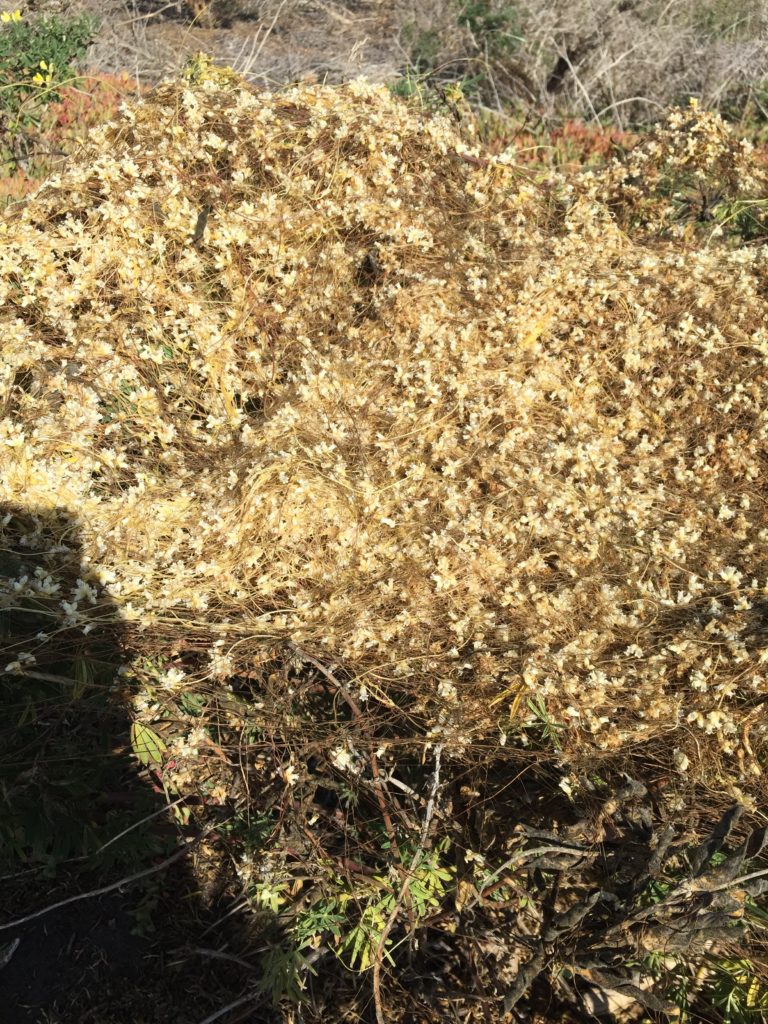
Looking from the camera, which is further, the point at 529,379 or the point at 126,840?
the point at 529,379

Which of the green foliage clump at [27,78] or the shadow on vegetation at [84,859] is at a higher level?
the green foliage clump at [27,78]

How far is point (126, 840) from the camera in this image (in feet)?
7.27

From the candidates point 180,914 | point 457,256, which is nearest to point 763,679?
point 180,914

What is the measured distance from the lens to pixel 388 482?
9.92 ft

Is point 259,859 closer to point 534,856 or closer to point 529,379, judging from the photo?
point 534,856

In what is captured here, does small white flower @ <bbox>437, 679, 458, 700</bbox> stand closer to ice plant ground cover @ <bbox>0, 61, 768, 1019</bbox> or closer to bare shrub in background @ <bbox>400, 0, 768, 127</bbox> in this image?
ice plant ground cover @ <bbox>0, 61, 768, 1019</bbox>

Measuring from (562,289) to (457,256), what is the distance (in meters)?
0.51

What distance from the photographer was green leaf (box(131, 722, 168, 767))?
237 centimetres

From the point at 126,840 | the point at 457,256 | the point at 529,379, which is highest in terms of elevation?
the point at 457,256

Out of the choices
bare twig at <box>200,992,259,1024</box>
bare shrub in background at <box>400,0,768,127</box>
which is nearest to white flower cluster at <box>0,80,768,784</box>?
bare twig at <box>200,992,259,1024</box>

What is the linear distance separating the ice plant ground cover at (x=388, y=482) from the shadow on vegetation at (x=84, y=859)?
8 cm

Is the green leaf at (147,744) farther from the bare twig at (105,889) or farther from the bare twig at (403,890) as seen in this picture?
the bare twig at (403,890)

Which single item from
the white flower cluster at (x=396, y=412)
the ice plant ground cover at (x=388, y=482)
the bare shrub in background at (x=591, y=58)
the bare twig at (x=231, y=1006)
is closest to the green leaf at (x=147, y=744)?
the ice plant ground cover at (x=388, y=482)

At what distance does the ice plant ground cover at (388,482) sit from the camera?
235cm
